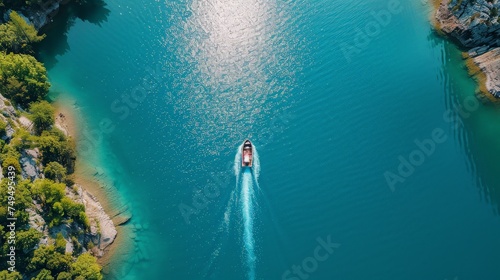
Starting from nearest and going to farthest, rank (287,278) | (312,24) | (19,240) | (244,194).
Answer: (19,240)
(287,278)
(244,194)
(312,24)

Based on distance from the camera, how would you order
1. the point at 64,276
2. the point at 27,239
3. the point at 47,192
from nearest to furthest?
1. the point at 27,239
2. the point at 64,276
3. the point at 47,192

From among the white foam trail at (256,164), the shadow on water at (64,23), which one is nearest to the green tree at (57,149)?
the shadow on water at (64,23)

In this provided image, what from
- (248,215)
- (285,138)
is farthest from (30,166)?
(285,138)

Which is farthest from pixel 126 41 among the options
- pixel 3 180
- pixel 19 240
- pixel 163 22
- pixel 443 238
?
pixel 443 238

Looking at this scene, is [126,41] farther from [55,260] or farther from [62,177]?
[55,260]

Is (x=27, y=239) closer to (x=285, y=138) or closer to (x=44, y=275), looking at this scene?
(x=44, y=275)

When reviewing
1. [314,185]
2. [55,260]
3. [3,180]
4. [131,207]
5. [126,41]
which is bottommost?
[55,260]

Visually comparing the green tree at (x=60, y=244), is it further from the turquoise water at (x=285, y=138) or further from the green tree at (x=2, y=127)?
the green tree at (x=2, y=127)
